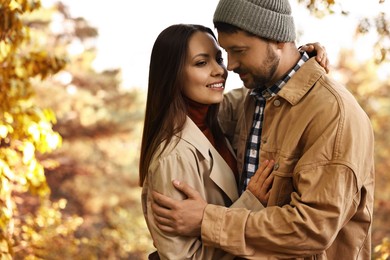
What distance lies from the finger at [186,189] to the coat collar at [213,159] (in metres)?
0.12

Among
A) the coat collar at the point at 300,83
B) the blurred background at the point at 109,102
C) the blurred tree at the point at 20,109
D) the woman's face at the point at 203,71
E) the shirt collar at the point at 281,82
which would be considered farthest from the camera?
the blurred background at the point at 109,102

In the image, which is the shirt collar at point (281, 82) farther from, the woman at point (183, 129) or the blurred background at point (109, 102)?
the blurred background at point (109, 102)

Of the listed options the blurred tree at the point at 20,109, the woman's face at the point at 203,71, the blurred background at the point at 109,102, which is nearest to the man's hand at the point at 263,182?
the woman's face at the point at 203,71

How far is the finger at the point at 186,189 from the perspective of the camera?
2.12m

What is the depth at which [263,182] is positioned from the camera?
213cm

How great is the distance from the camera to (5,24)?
2738 mm

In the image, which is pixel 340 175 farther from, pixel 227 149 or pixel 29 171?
pixel 29 171

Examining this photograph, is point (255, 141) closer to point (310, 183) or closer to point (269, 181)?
point (269, 181)

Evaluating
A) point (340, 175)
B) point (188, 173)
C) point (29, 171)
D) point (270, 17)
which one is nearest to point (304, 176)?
point (340, 175)

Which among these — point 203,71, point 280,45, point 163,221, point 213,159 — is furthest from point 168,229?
point 280,45

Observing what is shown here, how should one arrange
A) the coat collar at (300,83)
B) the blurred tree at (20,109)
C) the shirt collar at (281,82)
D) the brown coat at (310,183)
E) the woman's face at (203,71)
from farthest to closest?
the blurred tree at (20,109), the woman's face at (203,71), the shirt collar at (281,82), the coat collar at (300,83), the brown coat at (310,183)

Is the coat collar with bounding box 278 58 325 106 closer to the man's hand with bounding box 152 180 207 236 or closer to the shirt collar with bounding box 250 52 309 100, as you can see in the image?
the shirt collar with bounding box 250 52 309 100

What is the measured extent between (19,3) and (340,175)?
1.70m

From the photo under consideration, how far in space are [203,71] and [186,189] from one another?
0.47m
